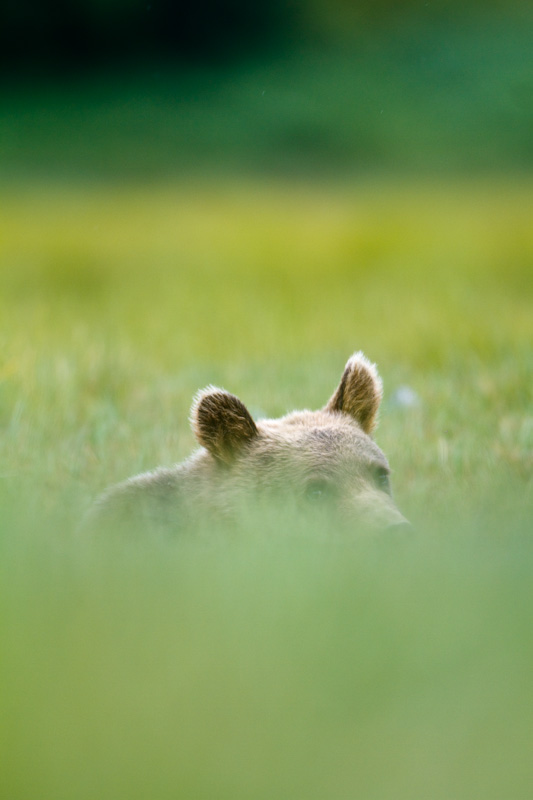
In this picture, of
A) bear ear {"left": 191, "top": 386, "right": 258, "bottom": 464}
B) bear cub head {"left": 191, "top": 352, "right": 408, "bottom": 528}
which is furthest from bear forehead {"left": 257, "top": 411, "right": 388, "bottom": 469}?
bear ear {"left": 191, "top": 386, "right": 258, "bottom": 464}

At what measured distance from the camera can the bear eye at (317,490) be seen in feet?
11.9

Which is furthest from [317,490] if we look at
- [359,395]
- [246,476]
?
[359,395]

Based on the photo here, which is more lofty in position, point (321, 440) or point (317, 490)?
point (321, 440)

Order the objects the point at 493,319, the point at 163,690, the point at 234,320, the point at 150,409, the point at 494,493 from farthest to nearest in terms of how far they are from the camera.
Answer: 1. the point at 234,320
2. the point at 493,319
3. the point at 150,409
4. the point at 494,493
5. the point at 163,690

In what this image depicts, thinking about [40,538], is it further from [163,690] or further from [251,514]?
[163,690]

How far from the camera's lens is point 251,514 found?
350 centimetres

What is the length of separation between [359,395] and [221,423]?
84 centimetres

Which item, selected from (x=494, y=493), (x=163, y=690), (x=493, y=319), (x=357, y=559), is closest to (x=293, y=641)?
(x=163, y=690)

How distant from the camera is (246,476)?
374 cm

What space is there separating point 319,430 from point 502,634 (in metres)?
2.09

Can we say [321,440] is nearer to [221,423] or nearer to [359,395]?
[221,423]

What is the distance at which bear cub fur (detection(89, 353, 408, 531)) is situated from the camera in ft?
11.8

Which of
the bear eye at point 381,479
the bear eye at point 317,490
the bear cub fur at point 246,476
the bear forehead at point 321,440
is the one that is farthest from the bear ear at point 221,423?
the bear eye at point 381,479

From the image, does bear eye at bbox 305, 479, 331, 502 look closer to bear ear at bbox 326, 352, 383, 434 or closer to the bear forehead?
the bear forehead
